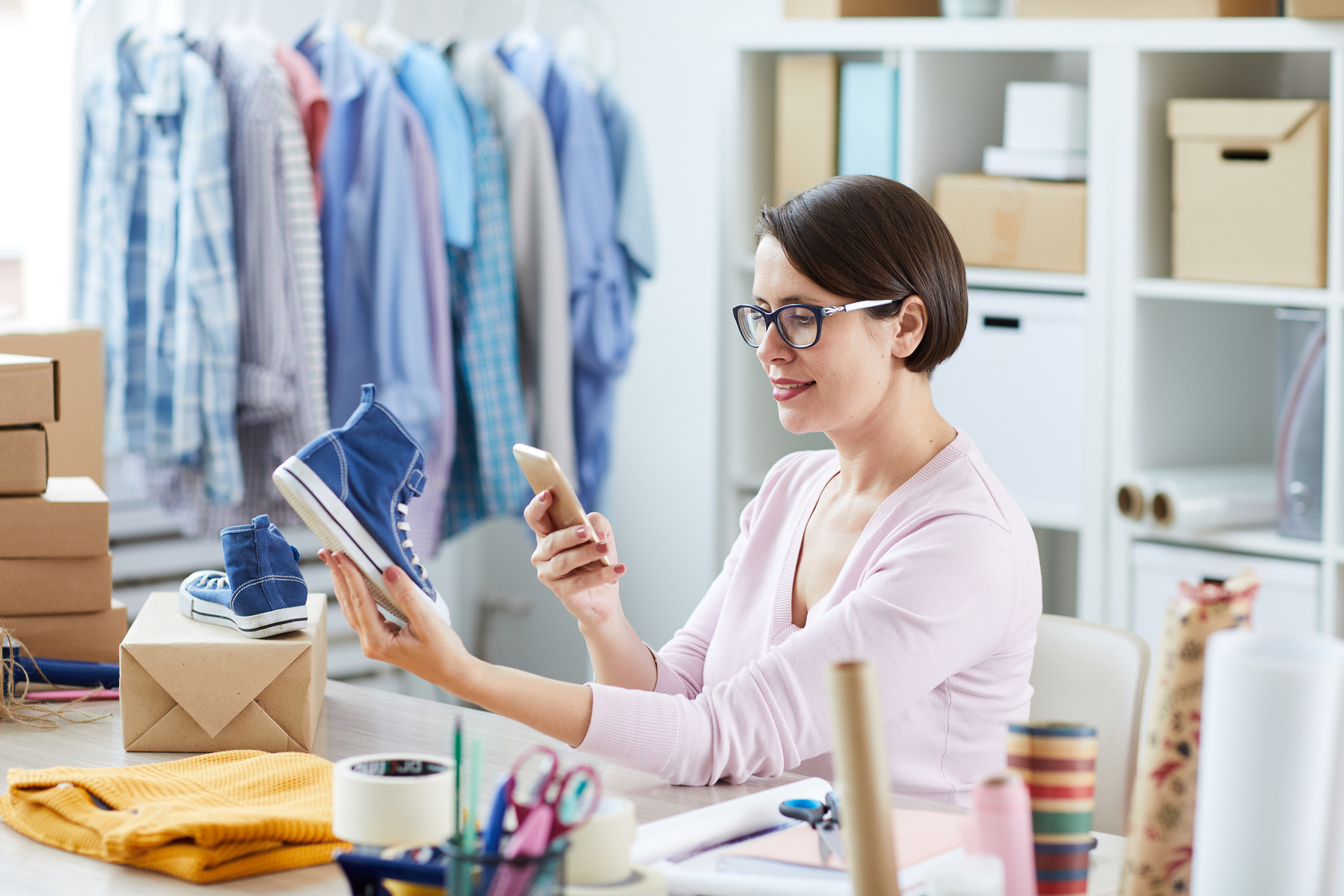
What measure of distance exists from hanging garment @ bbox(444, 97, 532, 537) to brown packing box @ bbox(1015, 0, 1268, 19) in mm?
1008

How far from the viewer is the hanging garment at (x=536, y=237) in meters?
2.90

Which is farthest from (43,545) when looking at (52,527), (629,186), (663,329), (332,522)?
(663,329)

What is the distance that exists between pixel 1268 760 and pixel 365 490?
2.51 ft

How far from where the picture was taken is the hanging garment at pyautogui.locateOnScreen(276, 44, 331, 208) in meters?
2.74

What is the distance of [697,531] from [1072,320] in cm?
124

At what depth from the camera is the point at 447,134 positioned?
282 centimetres

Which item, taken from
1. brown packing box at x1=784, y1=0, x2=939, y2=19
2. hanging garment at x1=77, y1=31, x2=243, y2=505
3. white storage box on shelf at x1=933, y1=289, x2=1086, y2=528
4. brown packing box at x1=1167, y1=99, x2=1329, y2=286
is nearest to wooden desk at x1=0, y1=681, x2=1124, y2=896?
hanging garment at x1=77, y1=31, x2=243, y2=505

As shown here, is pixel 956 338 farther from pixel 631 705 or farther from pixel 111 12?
pixel 111 12

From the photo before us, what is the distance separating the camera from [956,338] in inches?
64.3

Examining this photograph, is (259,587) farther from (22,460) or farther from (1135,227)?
(1135,227)

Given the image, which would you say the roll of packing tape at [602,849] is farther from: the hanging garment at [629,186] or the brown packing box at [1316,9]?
the hanging garment at [629,186]

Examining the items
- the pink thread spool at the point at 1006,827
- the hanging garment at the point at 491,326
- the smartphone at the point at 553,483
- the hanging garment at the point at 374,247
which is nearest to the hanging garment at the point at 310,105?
the hanging garment at the point at 374,247

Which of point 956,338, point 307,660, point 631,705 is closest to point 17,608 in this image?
point 307,660

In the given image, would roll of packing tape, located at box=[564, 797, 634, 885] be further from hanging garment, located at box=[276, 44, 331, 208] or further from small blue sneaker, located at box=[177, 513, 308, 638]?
hanging garment, located at box=[276, 44, 331, 208]
